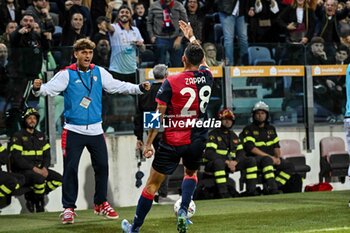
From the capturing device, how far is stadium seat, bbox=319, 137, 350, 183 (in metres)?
21.2

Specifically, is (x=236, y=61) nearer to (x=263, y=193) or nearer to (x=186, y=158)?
(x=263, y=193)

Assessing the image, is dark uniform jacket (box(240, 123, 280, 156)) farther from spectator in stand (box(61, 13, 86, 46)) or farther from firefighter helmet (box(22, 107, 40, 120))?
firefighter helmet (box(22, 107, 40, 120))

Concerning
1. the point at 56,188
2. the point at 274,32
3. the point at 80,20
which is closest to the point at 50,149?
the point at 56,188

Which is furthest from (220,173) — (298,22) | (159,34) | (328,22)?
(328,22)

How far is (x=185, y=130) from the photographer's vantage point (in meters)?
11.8

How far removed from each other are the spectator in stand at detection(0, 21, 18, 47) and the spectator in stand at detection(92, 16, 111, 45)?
57.6 inches

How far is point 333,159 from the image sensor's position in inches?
838

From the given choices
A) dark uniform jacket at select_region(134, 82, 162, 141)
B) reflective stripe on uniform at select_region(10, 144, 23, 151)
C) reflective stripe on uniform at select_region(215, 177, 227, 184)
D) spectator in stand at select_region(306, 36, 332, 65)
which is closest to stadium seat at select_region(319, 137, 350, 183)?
spectator in stand at select_region(306, 36, 332, 65)

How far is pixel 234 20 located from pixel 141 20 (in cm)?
190

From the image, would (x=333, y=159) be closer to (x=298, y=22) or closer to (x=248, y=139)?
(x=248, y=139)

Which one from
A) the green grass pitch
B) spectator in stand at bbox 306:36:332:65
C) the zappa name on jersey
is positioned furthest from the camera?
spectator in stand at bbox 306:36:332:65

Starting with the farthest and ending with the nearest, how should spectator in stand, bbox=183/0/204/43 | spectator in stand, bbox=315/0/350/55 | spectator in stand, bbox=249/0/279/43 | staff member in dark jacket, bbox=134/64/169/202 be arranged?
spectator in stand, bbox=315/0/350/55, spectator in stand, bbox=249/0/279/43, spectator in stand, bbox=183/0/204/43, staff member in dark jacket, bbox=134/64/169/202

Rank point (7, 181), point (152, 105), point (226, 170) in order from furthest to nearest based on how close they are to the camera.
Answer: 1. point (226, 170)
2. point (152, 105)
3. point (7, 181)

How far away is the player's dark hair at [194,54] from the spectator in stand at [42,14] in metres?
7.97
